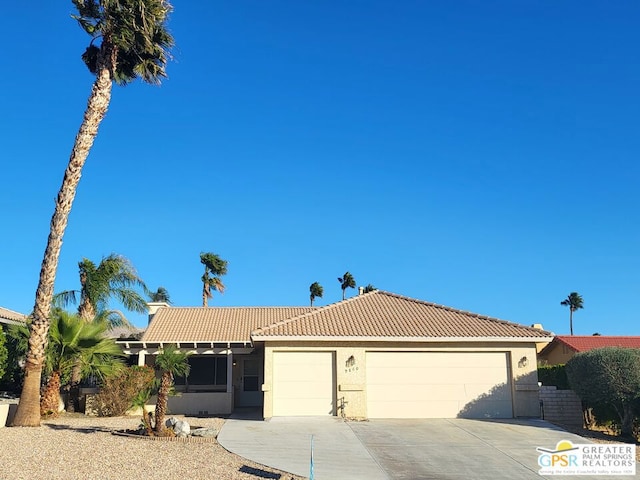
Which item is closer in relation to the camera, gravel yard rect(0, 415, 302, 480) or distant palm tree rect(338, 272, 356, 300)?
gravel yard rect(0, 415, 302, 480)

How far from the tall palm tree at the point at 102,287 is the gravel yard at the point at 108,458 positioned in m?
8.60

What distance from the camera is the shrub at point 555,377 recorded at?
22.0 m

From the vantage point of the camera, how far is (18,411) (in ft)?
59.5

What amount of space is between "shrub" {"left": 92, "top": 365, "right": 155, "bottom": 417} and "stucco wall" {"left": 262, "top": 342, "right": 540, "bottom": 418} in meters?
5.20

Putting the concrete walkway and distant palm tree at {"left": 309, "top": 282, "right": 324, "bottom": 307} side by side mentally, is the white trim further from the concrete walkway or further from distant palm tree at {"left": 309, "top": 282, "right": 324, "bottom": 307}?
distant palm tree at {"left": 309, "top": 282, "right": 324, "bottom": 307}

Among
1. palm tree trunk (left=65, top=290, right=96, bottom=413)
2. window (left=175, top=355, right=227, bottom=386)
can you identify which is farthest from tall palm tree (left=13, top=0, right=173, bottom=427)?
window (left=175, top=355, right=227, bottom=386)

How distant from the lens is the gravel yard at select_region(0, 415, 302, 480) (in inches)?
440

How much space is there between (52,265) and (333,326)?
31.5 ft

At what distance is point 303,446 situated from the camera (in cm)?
1445

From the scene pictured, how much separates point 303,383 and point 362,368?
2059mm

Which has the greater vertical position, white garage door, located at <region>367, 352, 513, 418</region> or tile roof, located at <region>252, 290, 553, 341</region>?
tile roof, located at <region>252, 290, 553, 341</region>

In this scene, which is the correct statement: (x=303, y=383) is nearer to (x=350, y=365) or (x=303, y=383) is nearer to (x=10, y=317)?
(x=350, y=365)

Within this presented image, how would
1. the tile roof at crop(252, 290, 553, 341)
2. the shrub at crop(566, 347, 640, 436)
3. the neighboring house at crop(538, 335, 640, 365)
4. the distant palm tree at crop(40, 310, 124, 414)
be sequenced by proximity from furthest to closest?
the neighboring house at crop(538, 335, 640, 365) < the distant palm tree at crop(40, 310, 124, 414) < the tile roof at crop(252, 290, 553, 341) < the shrub at crop(566, 347, 640, 436)

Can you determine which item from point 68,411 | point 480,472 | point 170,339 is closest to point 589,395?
point 480,472
